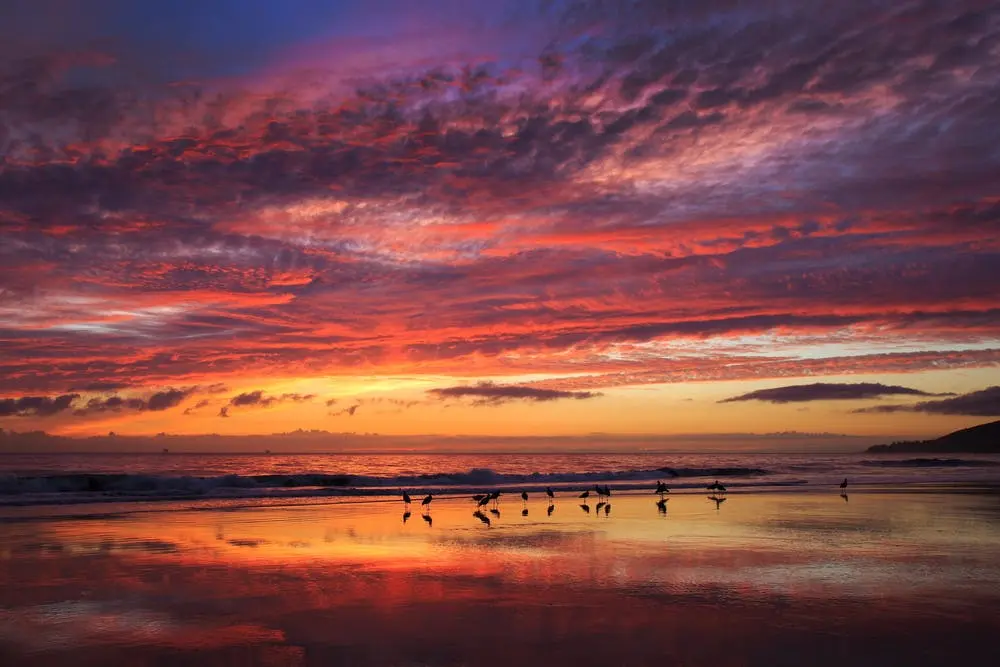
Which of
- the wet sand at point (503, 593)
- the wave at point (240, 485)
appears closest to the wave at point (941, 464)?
the wave at point (240, 485)

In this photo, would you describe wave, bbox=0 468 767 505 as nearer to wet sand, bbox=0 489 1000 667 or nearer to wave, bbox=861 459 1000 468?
wet sand, bbox=0 489 1000 667

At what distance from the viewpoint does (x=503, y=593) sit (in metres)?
13.3

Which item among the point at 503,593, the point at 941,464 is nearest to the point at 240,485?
the point at 503,593

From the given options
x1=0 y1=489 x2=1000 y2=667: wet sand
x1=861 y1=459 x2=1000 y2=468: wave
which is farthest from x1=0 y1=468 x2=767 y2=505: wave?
x1=861 y1=459 x2=1000 y2=468: wave

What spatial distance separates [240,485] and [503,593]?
1611 inches

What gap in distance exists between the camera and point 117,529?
23359 mm

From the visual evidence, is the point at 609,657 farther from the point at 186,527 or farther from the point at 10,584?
the point at 186,527

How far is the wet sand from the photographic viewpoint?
974 cm

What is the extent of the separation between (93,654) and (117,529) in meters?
15.3

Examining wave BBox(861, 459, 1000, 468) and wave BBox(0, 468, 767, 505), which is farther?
wave BBox(861, 459, 1000, 468)

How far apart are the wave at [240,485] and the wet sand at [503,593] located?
15.0 m

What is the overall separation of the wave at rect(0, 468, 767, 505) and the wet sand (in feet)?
49.1

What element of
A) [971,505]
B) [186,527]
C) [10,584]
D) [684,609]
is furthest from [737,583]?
[971,505]

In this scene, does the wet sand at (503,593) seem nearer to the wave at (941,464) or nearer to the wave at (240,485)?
the wave at (240,485)
